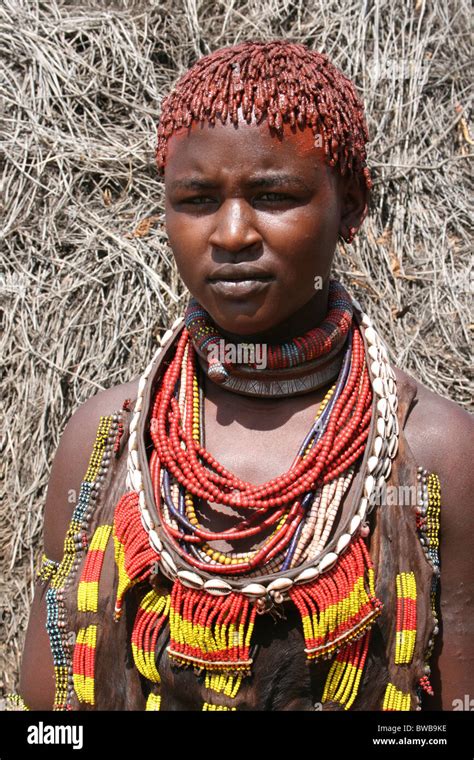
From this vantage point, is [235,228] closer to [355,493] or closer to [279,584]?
[355,493]

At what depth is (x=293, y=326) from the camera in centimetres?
207

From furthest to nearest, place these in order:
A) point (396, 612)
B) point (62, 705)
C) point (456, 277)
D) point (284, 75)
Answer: point (456, 277), point (62, 705), point (396, 612), point (284, 75)

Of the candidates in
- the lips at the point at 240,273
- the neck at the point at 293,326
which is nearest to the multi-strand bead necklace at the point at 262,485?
the neck at the point at 293,326

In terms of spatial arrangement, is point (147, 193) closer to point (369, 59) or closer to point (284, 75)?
point (369, 59)

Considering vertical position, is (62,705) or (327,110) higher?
(327,110)

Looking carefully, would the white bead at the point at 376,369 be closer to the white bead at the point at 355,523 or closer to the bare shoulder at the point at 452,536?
the bare shoulder at the point at 452,536

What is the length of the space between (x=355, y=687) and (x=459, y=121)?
6.95 ft

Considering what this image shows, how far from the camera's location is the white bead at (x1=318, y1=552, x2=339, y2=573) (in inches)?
75.2

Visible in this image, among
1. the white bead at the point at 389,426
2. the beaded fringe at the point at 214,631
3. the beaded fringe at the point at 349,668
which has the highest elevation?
the white bead at the point at 389,426

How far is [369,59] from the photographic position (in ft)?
10.8

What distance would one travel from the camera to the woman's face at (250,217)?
1861mm

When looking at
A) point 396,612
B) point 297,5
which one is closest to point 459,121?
point 297,5

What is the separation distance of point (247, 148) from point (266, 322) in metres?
0.35

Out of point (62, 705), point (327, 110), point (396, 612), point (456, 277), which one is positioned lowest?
point (62, 705)
